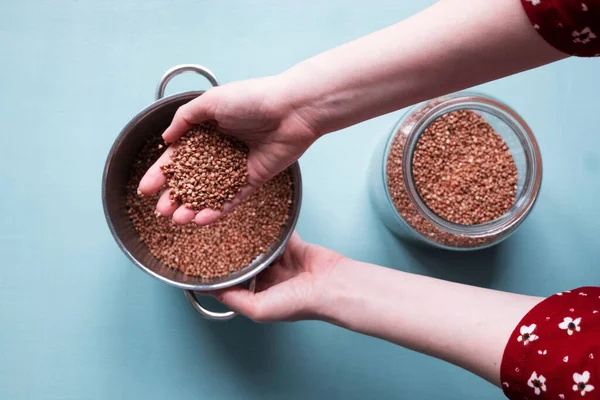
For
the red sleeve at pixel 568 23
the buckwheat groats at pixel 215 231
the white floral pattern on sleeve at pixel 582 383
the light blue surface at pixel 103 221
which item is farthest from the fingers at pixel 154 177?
the white floral pattern on sleeve at pixel 582 383

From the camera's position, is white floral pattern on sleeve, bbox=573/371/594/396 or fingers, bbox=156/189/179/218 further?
fingers, bbox=156/189/179/218

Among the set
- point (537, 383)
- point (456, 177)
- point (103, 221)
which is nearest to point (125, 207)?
point (103, 221)

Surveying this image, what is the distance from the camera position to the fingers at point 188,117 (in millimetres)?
957

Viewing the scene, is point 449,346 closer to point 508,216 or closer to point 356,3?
→ point 508,216

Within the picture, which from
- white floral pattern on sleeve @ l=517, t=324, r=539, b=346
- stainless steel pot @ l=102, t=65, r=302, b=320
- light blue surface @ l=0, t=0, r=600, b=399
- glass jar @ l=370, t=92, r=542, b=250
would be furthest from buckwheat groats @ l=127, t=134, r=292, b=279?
white floral pattern on sleeve @ l=517, t=324, r=539, b=346

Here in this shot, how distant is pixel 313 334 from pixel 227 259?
0.33 m

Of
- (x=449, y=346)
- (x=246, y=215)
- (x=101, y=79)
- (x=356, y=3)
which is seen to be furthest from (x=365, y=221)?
(x=101, y=79)

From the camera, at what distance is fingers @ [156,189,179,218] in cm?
107

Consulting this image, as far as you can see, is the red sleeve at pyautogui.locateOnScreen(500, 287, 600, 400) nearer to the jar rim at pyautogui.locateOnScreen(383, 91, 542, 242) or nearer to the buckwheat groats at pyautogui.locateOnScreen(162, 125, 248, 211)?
the jar rim at pyautogui.locateOnScreen(383, 91, 542, 242)

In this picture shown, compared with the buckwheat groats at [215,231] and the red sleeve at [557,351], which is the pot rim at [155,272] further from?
the red sleeve at [557,351]

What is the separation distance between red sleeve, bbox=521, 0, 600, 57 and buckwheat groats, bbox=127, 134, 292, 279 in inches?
23.9

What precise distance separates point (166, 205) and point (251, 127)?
256 millimetres

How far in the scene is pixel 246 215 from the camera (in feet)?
3.86

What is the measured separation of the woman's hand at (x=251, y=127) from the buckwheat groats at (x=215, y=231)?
7 centimetres
